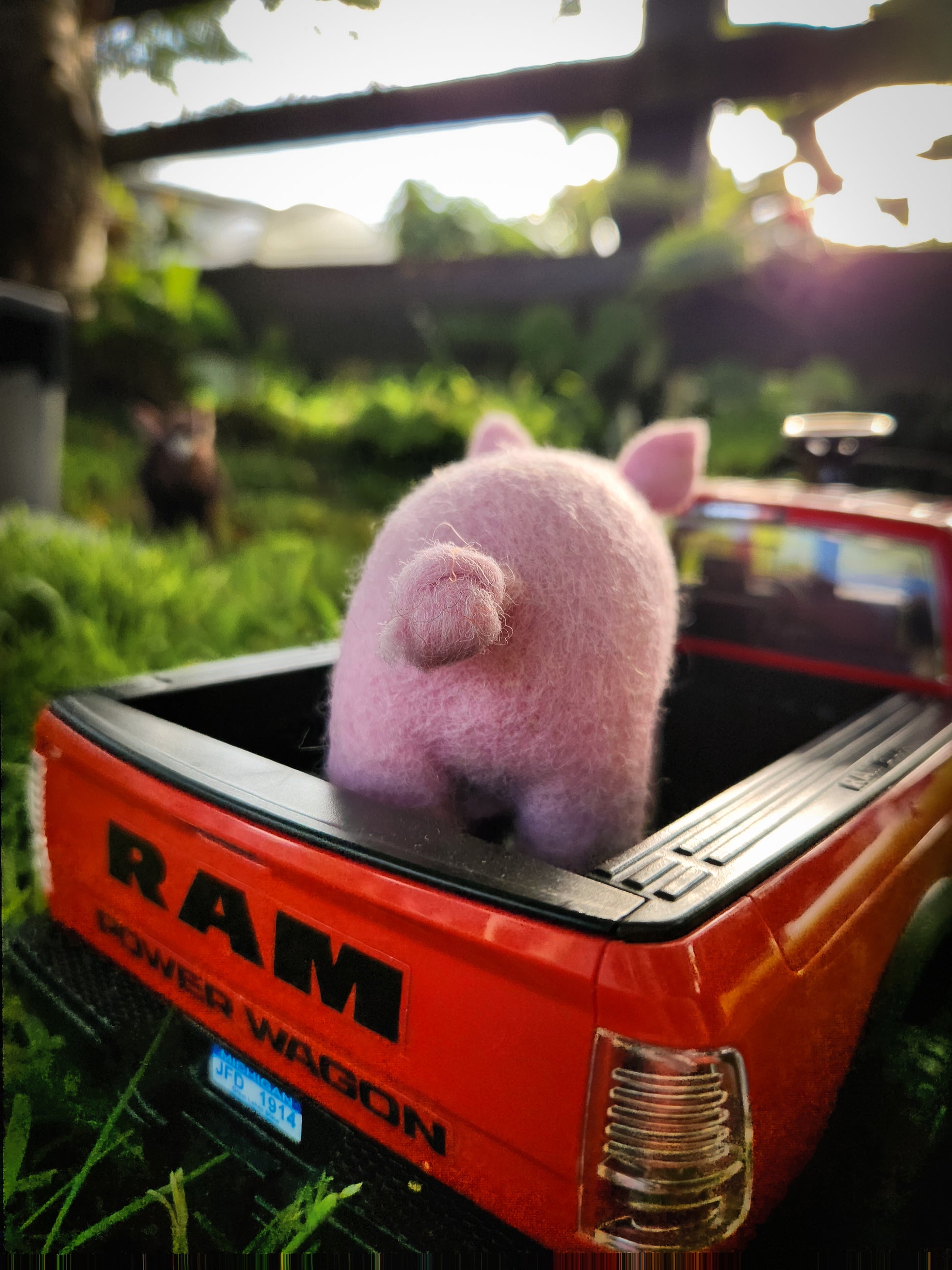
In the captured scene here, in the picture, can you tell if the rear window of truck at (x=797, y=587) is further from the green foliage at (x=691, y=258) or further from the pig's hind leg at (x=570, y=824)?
the green foliage at (x=691, y=258)

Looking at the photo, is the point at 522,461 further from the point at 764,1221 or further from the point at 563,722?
the point at 764,1221

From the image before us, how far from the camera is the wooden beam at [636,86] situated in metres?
1.67

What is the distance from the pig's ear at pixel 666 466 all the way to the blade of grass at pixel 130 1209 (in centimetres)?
140

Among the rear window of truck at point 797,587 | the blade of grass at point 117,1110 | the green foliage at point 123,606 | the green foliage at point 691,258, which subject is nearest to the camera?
the blade of grass at point 117,1110

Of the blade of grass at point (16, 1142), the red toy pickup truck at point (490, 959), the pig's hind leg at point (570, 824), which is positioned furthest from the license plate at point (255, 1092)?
the pig's hind leg at point (570, 824)

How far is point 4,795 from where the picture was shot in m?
2.29

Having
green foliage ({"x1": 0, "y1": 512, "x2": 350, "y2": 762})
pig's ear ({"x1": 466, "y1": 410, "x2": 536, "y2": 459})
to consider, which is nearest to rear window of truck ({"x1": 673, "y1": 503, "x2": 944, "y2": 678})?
pig's ear ({"x1": 466, "y1": 410, "x2": 536, "y2": 459})

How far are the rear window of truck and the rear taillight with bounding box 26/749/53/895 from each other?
174 centimetres

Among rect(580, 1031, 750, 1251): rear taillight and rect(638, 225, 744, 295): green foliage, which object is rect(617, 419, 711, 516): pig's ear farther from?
rect(638, 225, 744, 295): green foliage

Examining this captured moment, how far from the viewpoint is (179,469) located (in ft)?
14.0

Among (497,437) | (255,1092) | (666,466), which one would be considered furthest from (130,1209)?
(666,466)

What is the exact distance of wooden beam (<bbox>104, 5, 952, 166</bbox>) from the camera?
1.67 m

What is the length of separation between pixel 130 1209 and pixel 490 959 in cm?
82

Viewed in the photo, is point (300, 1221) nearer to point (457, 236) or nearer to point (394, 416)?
point (394, 416)
